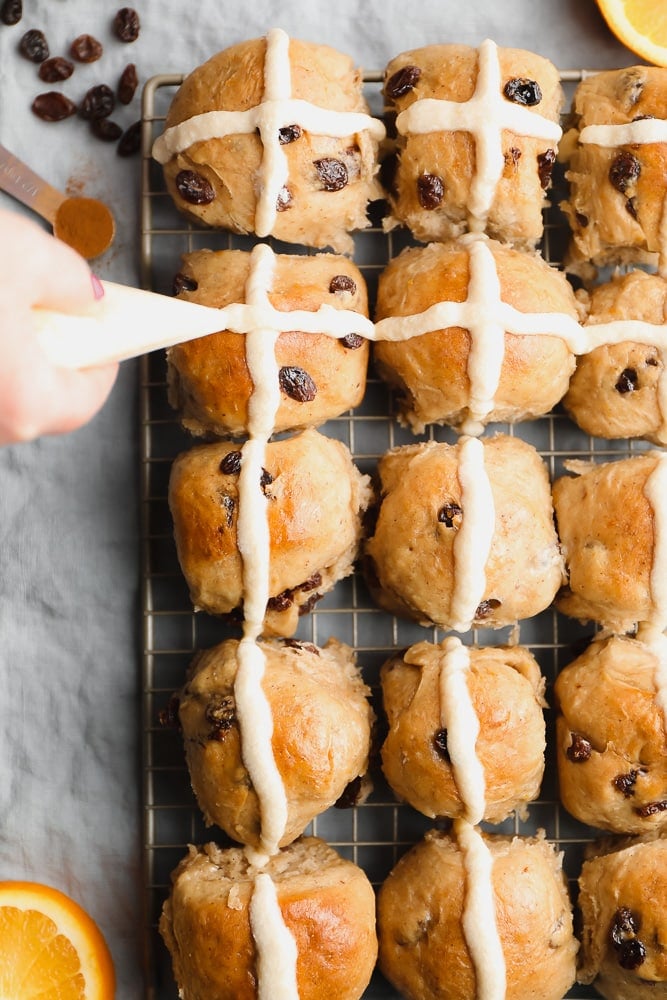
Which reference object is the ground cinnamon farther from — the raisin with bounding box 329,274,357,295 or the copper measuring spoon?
the raisin with bounding box 329,274,357,295

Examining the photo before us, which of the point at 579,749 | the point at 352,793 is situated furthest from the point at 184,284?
the point at 579,749

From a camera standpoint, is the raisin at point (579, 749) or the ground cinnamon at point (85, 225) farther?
the ground cinnamon at point (85, 225)

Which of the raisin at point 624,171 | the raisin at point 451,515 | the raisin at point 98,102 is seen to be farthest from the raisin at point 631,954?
the raisin at point 98,102

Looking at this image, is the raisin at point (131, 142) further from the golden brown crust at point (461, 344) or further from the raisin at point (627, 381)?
the raisin at point (627, 381)

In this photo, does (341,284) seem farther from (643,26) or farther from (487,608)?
(643,26)

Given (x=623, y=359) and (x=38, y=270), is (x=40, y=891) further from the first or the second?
(x=623, y=359)

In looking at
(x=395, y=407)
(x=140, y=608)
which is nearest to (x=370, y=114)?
(x=395, y=407)

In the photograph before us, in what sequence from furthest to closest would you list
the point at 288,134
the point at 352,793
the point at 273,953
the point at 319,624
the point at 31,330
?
the point at 319,624 → the point at 352,793 → the point at 288,134 → the point at 273,953 → the point at 31,330
